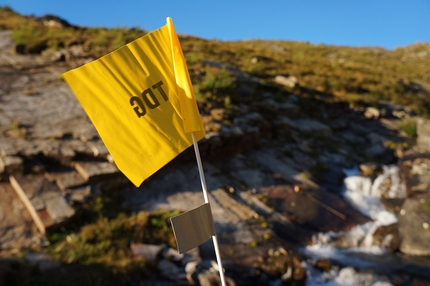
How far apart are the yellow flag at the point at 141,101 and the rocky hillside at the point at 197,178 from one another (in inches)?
159

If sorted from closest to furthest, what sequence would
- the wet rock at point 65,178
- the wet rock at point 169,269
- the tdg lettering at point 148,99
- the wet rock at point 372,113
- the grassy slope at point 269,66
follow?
the tdg lettering at point 148,99 < the wet rock at point 169,269 < the wet rock at point 65,178 < the grassy slope at point 269,66 < the wet rock at point 372,113

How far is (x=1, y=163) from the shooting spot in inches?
322

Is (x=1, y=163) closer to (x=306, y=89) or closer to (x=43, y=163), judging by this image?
(x=43, y=163)

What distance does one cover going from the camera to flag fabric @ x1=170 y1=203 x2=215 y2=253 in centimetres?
317

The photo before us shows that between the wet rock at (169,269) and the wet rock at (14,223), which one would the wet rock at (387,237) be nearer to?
the wet rock at (169,269)

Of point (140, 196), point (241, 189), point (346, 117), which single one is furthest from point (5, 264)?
point (346, 117)

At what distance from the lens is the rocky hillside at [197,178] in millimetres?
7230

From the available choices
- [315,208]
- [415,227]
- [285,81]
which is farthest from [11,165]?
[285,81]

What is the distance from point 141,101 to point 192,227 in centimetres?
136

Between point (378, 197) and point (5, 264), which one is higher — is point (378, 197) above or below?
below

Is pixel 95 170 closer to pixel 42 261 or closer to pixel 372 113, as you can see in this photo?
pixel 42 261

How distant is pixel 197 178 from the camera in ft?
35.3

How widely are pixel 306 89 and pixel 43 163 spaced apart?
16.3 meters

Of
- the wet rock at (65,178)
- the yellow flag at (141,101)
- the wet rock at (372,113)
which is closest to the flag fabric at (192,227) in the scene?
the yellow flag at (141,101)
